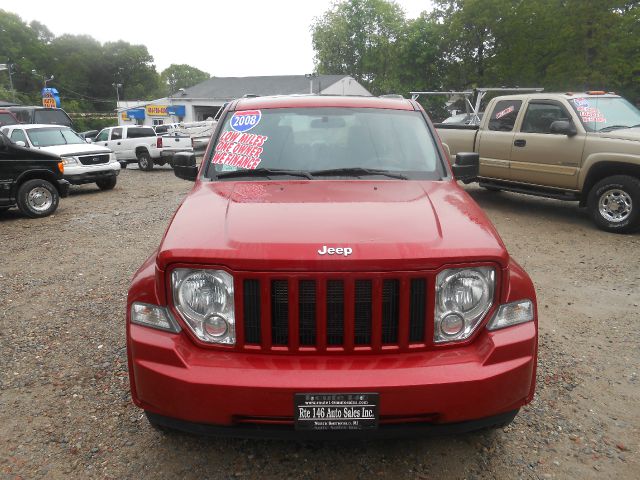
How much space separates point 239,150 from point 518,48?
1080 inches

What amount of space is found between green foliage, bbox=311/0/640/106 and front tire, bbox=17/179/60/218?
20790 millimetres

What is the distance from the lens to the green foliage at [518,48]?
841 inches

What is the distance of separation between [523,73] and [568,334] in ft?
85.1

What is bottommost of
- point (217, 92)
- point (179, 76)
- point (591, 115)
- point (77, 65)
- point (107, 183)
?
point (107, 183)

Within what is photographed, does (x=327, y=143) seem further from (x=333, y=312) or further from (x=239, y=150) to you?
(x=333, y=312)

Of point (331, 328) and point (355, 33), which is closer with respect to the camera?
point (331, 328)

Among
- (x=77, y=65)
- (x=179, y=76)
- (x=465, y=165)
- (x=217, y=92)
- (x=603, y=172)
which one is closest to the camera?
(x=465, y=165)

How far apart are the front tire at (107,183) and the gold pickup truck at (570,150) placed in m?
9.52

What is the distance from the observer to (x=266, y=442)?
9.63 feet

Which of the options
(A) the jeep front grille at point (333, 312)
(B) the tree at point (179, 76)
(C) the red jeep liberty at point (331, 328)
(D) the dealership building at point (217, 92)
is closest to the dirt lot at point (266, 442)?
(C) the red jeep liberty at point (331, 328)

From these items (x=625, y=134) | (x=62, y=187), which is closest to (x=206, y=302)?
(x=625, y=134)

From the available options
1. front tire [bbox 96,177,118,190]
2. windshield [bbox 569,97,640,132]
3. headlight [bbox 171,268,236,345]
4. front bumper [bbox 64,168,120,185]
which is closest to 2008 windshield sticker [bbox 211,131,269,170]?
headlight [bbox 171,268,236,345]

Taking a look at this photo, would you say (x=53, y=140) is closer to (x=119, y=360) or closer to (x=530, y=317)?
(x=119, y=360)

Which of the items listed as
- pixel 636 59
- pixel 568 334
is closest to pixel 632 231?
pixel 568 334
